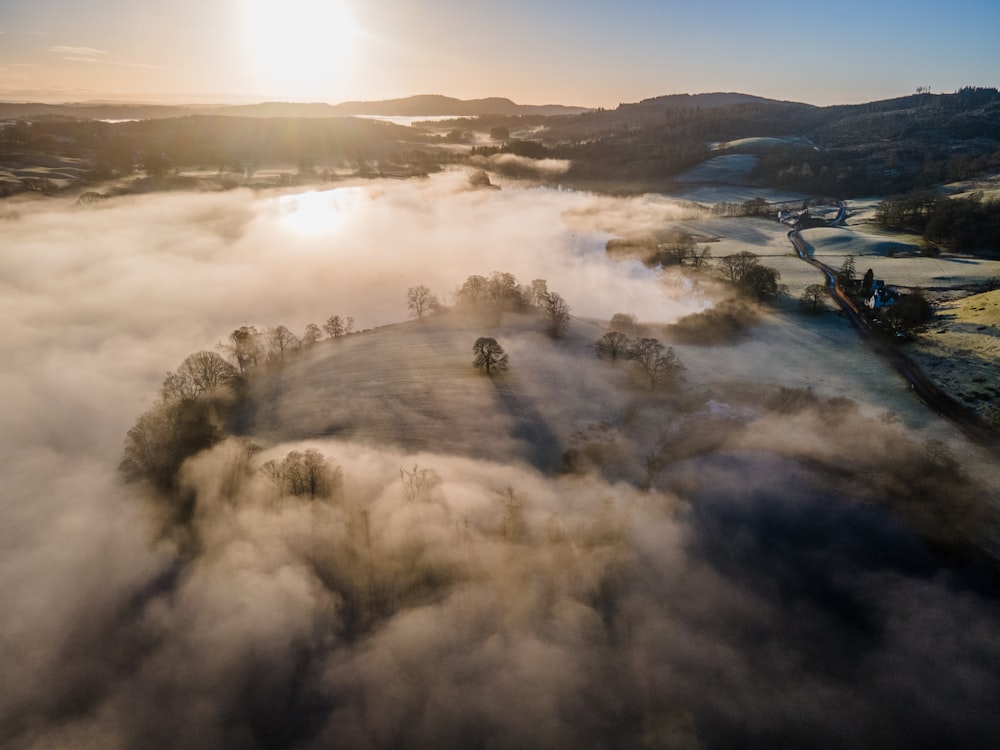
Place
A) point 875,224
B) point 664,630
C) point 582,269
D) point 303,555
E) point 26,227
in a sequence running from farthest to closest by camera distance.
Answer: point 26,227, point 875,224, point 582,269, point 303,555, point 664,630

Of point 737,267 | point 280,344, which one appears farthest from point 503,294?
point 737,267

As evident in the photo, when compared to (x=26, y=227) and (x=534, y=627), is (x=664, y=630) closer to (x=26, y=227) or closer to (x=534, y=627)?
(x=534, y=627)

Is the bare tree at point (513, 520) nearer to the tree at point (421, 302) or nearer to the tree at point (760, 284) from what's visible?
the tree at point (421, 302)

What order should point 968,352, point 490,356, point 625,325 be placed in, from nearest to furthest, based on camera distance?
point 968,352, point 490,356, point 625,325

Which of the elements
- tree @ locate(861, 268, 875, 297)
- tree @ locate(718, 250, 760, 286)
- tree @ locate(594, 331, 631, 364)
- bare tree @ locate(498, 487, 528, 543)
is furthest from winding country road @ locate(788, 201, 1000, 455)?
bare tree @ locate(498, 487, 528, 543)

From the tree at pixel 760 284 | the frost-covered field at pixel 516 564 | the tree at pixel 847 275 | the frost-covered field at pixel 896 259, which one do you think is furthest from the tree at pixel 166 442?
the frost-covered field at pixel 896 259

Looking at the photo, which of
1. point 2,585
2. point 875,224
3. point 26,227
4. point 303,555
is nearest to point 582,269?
point 875,224

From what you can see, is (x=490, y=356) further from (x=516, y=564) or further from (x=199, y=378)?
(x=199, y=378)
